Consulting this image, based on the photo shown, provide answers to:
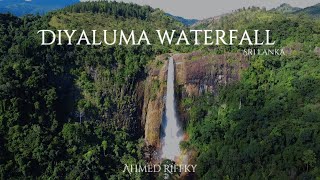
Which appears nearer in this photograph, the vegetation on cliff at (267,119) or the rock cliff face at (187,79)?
the vegetation on cliff at (267,119)

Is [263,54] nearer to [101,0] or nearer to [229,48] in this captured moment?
[229,48]

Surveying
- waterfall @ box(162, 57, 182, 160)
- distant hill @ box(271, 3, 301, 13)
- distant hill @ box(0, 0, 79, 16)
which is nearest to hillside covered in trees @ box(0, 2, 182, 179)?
waterfall @ box(162, 57, 182, 160)

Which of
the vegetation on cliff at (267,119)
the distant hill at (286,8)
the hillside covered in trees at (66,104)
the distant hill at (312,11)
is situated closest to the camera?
the vegetation on cliff at (267,119)

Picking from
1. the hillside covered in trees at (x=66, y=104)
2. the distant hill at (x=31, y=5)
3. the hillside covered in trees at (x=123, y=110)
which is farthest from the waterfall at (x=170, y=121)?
the distant hill at (x=31, y=5)

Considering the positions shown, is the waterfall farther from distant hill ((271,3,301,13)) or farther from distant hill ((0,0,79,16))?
distant hill ((271,3,301,13))

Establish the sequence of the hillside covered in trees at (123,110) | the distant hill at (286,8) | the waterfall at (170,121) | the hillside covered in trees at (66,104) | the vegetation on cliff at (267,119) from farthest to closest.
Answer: the distant hill at (286,8)
the waterfall at (170,121)
the hillside covered in trees at (66,104)
the hillside covered in trees at (123,110)
the vegetation on cliff at (267,119)

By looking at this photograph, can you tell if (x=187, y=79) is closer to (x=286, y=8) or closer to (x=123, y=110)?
(x=123, y=110)

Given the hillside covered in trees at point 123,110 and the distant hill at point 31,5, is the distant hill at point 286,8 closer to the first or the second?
the distant hill at point 31,5
